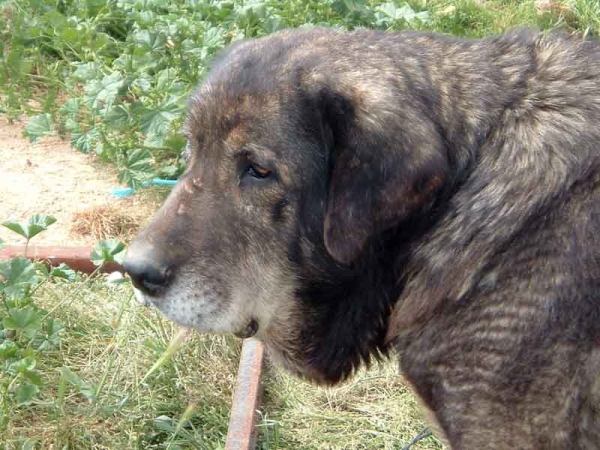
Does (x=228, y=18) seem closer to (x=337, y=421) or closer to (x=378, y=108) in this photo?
(x=337, y=421)

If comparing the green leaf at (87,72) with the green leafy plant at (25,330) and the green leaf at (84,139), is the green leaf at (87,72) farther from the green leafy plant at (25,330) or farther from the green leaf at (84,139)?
the green leafy plant at (25,330)

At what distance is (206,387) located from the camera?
14.7ft

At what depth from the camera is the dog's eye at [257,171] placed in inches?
121

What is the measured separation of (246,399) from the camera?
425cm

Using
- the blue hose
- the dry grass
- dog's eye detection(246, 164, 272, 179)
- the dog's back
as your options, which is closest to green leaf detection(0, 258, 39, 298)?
the dry grass

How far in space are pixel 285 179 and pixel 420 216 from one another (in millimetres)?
456

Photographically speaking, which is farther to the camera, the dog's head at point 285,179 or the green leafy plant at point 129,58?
the green leafy plant at point 129,58

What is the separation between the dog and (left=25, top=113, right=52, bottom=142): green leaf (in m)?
2.76

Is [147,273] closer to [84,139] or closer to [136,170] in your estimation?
[136,170]

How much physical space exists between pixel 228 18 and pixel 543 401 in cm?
438

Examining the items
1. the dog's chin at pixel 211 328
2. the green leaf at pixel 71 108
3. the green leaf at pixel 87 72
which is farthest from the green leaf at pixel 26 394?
the green leaf at pixel 87 72

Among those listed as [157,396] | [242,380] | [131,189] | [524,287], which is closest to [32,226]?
[157,396]

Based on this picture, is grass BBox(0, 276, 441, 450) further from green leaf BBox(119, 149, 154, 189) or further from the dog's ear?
the dog's ear

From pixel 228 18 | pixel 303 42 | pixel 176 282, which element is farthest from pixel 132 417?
pixel 228 18
